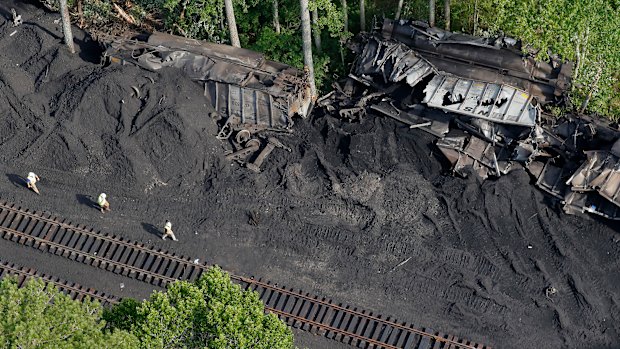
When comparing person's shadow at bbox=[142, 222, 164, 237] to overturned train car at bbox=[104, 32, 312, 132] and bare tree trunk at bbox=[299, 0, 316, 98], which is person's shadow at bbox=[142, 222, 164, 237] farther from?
bare tree trunk at bbox=[299, 0, 316, 98]

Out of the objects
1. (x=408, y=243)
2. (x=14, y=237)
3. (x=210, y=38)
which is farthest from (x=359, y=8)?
(x=14, y=237)

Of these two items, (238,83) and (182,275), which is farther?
(238,83)

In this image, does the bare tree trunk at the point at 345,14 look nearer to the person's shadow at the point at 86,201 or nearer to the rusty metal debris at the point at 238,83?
the rusty metal debris at the point at 238,83

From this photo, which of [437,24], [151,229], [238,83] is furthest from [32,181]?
[437,24]

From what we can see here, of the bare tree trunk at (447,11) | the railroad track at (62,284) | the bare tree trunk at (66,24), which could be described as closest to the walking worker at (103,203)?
the railroad track at (62,284)

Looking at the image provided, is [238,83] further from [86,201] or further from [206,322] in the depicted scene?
[206,322]

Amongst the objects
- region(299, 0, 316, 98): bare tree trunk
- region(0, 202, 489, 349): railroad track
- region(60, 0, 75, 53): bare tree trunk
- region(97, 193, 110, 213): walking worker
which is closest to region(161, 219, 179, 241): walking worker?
region(0, 202, 489, 349): railroad track
